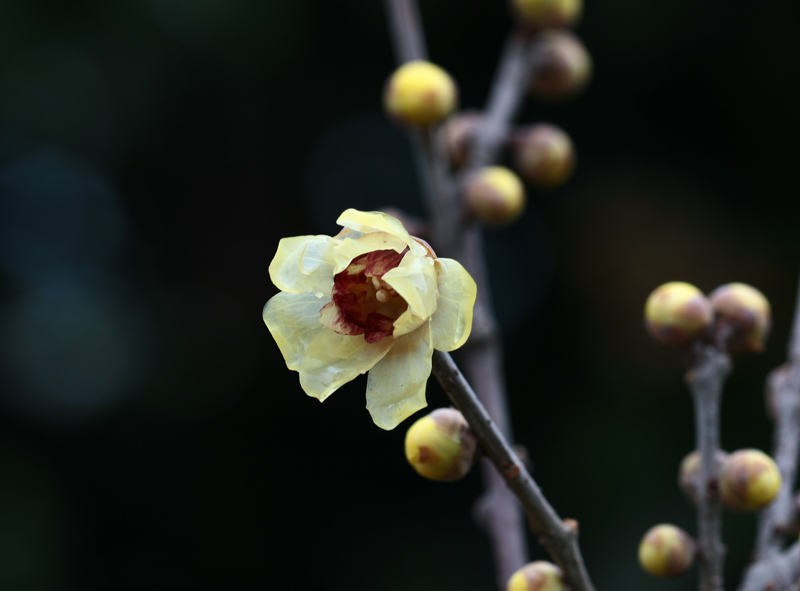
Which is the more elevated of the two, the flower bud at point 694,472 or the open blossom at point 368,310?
the open blossom at point 368,310

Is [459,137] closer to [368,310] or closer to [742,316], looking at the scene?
[742,316]

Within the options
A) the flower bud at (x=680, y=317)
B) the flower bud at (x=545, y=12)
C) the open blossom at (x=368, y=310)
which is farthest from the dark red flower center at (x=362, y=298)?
the flower bud at (x=545, y=12)

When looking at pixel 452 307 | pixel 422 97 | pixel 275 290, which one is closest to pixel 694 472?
pixel 452 307

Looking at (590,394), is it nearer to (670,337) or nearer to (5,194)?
(670,337)

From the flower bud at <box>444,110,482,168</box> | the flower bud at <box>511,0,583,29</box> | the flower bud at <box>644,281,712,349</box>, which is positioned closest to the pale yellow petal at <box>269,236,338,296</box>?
the flower bud at <box>644,281,712,349</box>

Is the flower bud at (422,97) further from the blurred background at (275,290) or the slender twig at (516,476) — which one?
the blurred background at (275,290)

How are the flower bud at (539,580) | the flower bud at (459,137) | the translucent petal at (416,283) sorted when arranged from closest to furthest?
the translucent petal at (416,283) < the flower bud at (539,580) < the flower bud at (459,137)

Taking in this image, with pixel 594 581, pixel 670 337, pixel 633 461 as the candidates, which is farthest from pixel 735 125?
pixel 670 337
